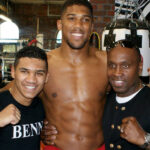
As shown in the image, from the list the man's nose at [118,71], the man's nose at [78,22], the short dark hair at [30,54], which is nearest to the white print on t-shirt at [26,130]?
the short dark hair at [30,54]

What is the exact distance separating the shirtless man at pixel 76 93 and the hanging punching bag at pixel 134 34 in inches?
7.8

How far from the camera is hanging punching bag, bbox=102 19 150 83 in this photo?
203cm

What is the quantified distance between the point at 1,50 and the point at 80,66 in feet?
17.5

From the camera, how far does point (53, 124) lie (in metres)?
2.04

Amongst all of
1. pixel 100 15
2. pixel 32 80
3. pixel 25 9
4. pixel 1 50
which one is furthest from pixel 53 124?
pixel 25 9

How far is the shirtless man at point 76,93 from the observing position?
2004 mm

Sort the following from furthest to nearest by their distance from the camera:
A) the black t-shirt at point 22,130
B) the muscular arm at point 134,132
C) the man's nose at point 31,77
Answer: the man's nose at point 31,77 < the black t-shirt at point 22,130 < the muscular arm at point 134,132

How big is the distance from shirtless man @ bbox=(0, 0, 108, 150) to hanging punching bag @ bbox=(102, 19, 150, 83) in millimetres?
198

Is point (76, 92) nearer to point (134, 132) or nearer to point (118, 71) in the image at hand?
point (118, 71)

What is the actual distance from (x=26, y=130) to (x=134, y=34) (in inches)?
44.8

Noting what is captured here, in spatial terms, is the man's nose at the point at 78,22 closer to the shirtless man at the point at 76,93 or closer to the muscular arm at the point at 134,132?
the shirtless man at the point at 76,93

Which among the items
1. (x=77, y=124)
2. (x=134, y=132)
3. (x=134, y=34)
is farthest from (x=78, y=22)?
(x=134, y=132)

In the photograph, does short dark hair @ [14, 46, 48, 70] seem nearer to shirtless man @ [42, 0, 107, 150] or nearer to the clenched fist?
shirtless man @ [42, 0, 107, 150]

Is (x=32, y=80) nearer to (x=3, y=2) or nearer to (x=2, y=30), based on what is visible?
(x=2, y=30)
